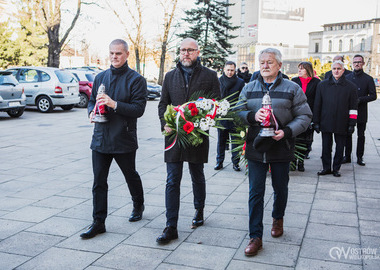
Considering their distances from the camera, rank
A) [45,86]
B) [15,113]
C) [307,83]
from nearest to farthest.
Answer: [307,83], [15,113], [45,86]

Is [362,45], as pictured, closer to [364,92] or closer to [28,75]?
[28,75]

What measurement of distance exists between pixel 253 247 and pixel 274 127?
1.10 metres

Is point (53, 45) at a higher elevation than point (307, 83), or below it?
higher

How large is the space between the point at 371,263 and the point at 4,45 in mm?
36774

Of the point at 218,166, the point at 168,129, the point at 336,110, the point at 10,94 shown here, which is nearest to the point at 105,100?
the point at 168,129

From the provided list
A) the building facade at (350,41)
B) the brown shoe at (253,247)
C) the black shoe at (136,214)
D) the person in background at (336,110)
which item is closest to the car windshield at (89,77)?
the person in background at (336,110)

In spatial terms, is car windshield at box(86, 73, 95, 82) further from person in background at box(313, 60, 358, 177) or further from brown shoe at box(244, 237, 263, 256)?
brown shoe at box(244, 237, 263, 256)

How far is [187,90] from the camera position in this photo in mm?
4508

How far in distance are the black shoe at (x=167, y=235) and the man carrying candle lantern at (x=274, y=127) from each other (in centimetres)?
76

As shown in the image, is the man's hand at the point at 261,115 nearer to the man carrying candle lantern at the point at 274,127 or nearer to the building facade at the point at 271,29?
the man carrying candle lantern at the point at 274,127

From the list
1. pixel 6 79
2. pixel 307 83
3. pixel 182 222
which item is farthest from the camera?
pixel 6 79

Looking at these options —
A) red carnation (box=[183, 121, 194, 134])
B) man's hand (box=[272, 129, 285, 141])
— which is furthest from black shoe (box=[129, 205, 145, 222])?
man's hand (box=[272, 129, 285, 141])

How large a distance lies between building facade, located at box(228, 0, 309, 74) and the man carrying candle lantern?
10142cm

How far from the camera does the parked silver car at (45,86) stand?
1792 centimetres
